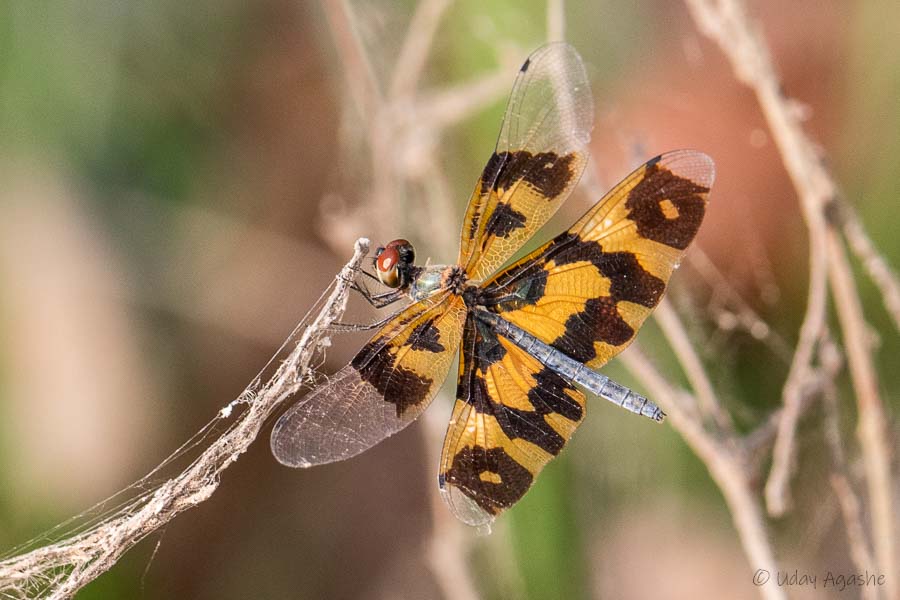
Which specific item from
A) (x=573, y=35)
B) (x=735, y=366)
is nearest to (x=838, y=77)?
(x=573, y=35)

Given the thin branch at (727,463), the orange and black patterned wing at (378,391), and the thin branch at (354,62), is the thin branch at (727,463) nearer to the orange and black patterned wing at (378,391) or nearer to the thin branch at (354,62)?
the orange and black patterned wing at (378,391)

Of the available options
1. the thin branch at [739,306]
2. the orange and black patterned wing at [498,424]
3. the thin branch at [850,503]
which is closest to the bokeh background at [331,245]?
the thin branch at [739,306]

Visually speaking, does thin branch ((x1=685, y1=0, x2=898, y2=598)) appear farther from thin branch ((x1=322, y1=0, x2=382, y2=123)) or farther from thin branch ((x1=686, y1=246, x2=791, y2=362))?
thin branch ((x1=322, y1=0, x2=382, y2=123))

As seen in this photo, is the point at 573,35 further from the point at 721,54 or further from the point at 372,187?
the point at 372,187

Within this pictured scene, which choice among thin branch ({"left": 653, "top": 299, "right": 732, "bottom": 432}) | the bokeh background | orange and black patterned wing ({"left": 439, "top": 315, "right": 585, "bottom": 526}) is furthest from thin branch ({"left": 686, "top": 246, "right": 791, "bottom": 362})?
orange and black patterned wing ({"left": 439, "top": 315, "right": 585, "bottom": 526})

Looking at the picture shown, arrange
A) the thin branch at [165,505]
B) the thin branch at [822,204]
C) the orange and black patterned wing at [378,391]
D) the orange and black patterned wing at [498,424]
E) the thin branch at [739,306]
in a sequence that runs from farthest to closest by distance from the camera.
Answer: the thin branch at [739,306], the thin branch at [822,204], the orange and black patterned wing at [498,424], the orange and black patterned wing at [378,391], the thin branch at [165,505]
